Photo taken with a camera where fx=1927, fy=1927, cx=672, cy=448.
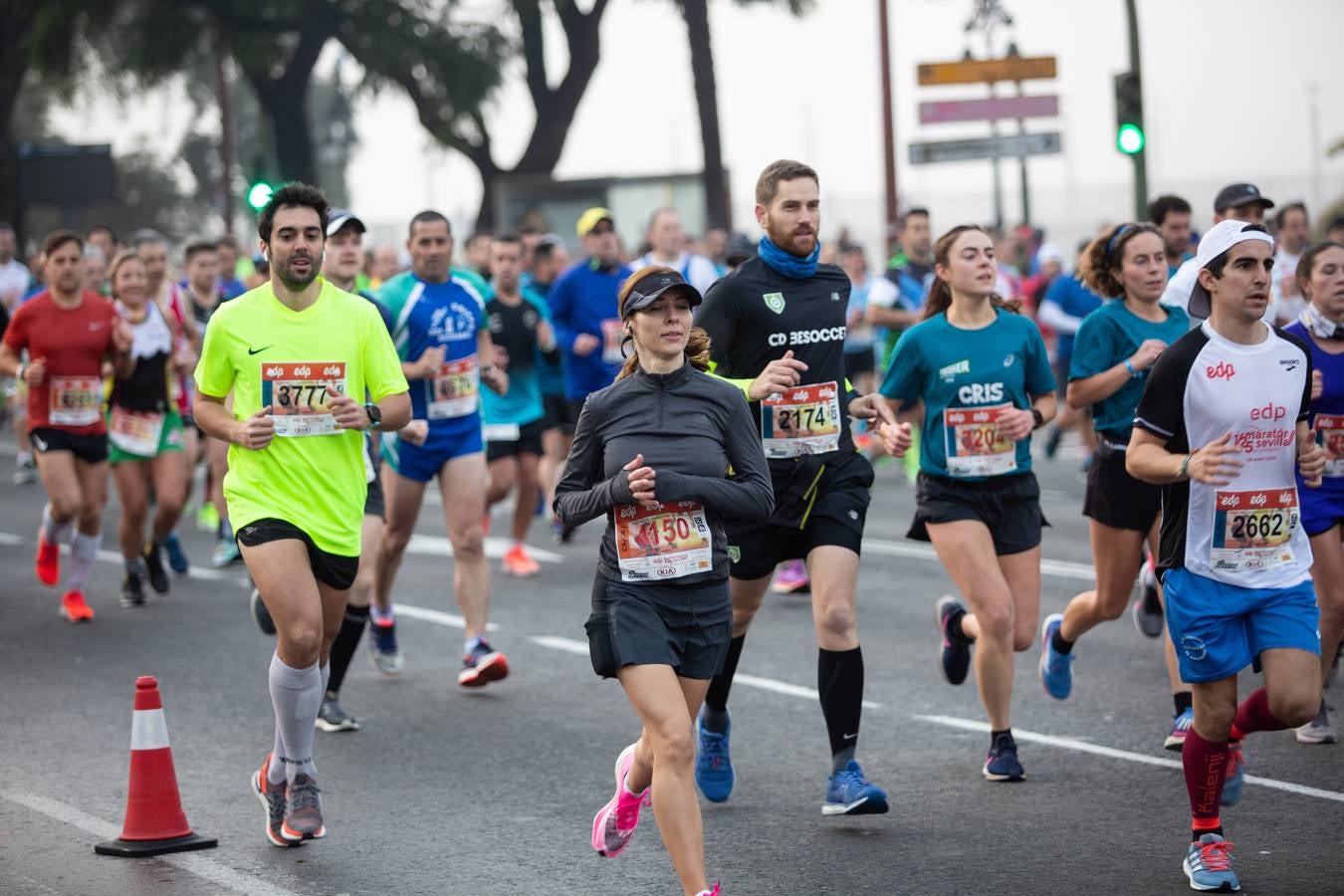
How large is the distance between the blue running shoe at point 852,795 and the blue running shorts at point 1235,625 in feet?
4.20

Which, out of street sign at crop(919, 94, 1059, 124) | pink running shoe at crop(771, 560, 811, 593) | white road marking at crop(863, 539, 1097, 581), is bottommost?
white road marking at crop(863, 539, 1097, 581)

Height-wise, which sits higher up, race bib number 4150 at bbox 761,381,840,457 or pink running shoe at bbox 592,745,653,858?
race bib number 4150 at bbox 761,381,840,457

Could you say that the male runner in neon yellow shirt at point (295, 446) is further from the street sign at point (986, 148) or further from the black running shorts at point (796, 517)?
the street sign at point (986, 148)

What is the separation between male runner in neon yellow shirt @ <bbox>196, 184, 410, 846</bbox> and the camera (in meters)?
6.55

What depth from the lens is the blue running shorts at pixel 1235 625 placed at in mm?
5840

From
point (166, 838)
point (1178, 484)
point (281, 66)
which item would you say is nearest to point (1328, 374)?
point (1178, 484)

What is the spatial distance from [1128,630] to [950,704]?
7.26ft

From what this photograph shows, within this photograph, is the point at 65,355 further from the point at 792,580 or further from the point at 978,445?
the point at 978,445

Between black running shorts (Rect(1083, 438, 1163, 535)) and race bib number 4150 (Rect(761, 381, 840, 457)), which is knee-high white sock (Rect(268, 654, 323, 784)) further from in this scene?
black running shorts (Rect(1083, 438, 1163, 535))

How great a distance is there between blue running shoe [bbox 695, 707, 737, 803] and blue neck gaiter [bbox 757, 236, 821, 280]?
1704mm

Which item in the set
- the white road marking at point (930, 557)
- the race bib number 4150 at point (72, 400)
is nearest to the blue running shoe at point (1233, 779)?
the white road marking at point (930, 557)

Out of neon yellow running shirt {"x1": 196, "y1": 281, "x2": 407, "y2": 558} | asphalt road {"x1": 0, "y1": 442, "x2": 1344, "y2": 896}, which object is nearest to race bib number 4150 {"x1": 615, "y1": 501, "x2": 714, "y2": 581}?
asphalt road {"x1": 0, "y1": 442, "x2": 1344, "y2": 896}

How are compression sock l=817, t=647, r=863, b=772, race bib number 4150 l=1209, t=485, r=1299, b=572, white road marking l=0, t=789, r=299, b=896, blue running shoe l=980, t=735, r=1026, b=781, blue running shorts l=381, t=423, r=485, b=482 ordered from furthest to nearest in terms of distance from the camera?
blue running shorts l=381, t=423, r=485, b=482
blue running shoe l=980, t=735, r=1026, b=781
compression sock l=817, t=647, r=863, b=772
white road marking l=0, t=789, r=299, b=896
race bib number 4150 l=1209, t=485, r=1299, b=572

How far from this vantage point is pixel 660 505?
5.75 meters
